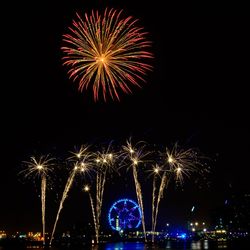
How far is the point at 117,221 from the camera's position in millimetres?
95062

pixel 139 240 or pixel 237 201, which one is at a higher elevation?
pixel 237 201

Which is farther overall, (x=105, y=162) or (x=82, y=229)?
(x=82, y=229)

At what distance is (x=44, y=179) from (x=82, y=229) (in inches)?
4912

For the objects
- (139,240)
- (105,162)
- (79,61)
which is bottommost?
(139,240)

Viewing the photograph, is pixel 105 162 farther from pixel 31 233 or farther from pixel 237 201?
pixel 31 233

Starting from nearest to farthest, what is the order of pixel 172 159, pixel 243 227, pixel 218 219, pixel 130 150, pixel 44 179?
pixel 172 159 < pixel 130 150 < pixel 44 179 < pixel 243 227 < pixel 218 219

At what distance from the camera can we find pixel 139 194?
5231cm

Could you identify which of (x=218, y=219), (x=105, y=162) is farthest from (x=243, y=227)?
(x=105, y=162)

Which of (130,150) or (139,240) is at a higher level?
(130,150)

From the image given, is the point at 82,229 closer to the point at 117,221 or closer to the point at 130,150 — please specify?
the point at 117,221

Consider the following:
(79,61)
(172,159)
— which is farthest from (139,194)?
(79,61)

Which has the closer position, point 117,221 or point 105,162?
point 105,162

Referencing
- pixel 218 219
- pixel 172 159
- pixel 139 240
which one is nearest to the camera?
pixel 172 159

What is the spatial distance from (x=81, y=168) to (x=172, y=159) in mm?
11124
